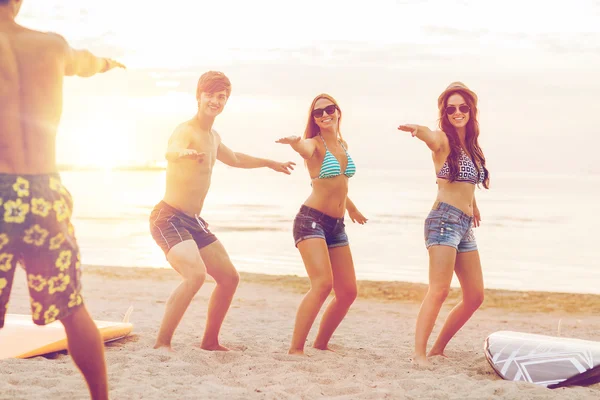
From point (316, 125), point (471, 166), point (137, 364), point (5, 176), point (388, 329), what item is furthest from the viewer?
point (388, 329)

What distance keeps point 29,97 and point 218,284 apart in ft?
11.2

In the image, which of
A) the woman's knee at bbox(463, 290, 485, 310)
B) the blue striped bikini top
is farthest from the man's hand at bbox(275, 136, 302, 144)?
the woman's knee at bbox(463, 290, 485, 310)

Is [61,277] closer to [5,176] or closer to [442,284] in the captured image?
[5,176]

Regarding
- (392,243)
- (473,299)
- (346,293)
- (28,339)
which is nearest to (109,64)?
(28,339)

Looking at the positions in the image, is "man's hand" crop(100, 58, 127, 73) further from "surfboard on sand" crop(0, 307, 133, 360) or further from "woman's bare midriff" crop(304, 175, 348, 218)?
"surfboard on sand" crop(0, 307, 133, 360)

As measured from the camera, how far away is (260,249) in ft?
74.2

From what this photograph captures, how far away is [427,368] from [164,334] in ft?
7.24

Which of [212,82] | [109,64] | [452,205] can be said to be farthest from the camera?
[212,82]

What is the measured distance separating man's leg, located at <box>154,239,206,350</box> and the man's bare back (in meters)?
2.63

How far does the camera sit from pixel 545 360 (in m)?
5.66

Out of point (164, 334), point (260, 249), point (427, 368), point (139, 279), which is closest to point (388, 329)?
point (427, 368)

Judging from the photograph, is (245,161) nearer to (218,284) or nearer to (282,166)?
(282,166)

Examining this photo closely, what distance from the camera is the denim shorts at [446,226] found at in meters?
6.00

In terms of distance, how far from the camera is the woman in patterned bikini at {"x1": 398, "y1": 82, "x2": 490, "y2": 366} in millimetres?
6004
